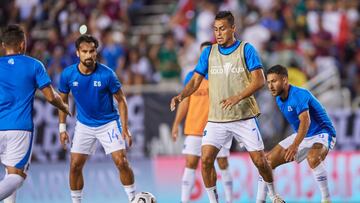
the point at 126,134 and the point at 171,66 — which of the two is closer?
the point at 126,134

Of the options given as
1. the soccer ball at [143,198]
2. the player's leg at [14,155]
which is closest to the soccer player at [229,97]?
the soccer ball at [143,198]

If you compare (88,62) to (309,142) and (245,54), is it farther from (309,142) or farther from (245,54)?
(309,142)

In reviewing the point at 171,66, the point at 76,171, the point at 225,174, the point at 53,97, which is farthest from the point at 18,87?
the point at 171,66

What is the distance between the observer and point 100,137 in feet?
40.8

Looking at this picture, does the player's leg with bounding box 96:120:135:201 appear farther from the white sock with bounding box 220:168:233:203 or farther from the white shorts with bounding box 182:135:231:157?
the white sock with bounding box 220:168:233:203

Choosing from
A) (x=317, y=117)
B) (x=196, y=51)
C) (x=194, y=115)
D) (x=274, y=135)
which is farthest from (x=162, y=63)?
(x=317, y=117)

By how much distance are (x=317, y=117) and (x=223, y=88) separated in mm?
1755

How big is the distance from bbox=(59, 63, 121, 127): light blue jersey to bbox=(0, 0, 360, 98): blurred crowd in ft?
30.9

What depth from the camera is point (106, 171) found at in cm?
1947

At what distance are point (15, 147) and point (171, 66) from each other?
1216 centimetres

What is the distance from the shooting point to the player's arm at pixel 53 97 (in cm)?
1124

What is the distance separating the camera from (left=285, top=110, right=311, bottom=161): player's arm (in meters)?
11.8

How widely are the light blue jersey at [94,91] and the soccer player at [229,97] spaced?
112cm

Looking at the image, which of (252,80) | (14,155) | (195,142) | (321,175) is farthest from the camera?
(195,142)
